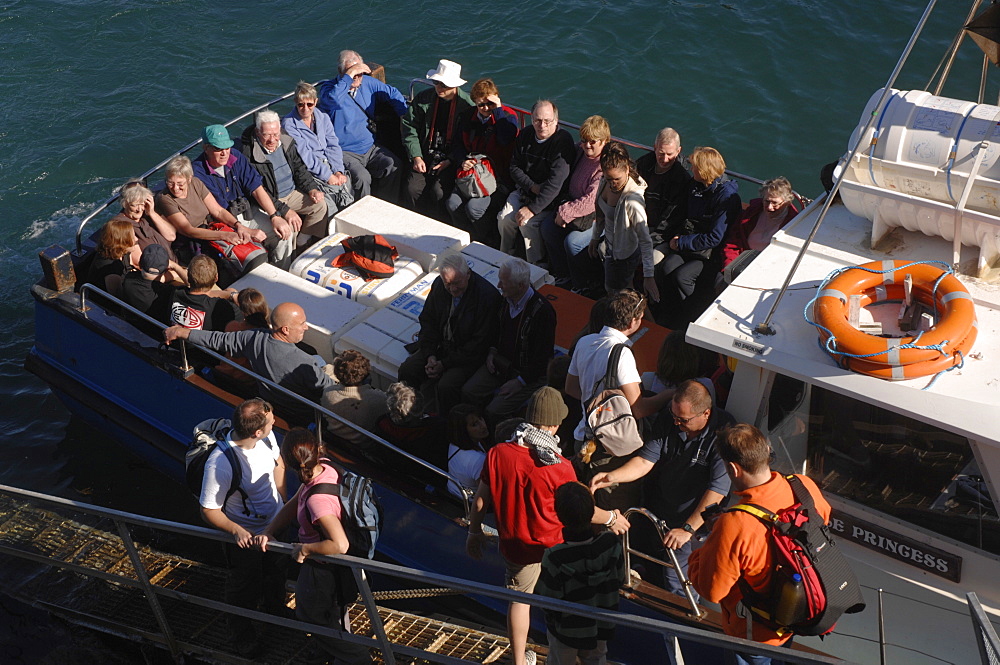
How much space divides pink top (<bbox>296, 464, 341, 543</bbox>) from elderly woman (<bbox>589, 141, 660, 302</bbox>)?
3060 millimetres

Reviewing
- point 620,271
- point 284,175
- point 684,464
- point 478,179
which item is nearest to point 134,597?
point 284,175

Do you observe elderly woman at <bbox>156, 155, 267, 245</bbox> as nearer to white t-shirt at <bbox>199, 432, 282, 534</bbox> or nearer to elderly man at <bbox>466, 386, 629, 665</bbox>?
white t-shirt at <bbox>199, 432, 282, 534</bbox>

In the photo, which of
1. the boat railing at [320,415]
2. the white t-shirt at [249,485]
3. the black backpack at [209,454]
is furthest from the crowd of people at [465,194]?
the white t-shirt at [249,485]

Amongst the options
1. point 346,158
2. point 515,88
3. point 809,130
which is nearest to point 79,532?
point 346,158

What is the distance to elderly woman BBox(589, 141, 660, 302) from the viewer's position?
6500 millimetres

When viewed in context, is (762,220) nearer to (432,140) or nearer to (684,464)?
(684,464)

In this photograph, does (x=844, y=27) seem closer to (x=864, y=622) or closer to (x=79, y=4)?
(x=864, y=622)

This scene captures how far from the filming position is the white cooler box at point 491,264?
717 centimetres

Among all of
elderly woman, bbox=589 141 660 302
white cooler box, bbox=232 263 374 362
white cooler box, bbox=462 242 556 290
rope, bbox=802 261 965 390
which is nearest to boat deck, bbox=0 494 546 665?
white cooler box, bbox=232 263 374 362

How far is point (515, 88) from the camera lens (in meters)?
14.2

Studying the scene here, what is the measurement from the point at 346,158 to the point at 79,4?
11.4 meters

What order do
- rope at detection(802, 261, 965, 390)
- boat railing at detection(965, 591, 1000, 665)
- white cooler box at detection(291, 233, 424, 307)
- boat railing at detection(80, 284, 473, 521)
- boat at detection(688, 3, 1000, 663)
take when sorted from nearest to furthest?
boat railing at detection(965, 591, 1000, 665)
rope at detection(802, 261, 965, 390)
boat at detection(688, 3, 1000, 663)
boat railing at detection(80, 284, 473, 521)
white cooler box at detection(291, 233, 424, 307)

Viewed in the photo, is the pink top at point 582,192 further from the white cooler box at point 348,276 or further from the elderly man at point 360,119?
the elderly man at point 360,119

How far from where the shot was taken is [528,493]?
14.8ft
